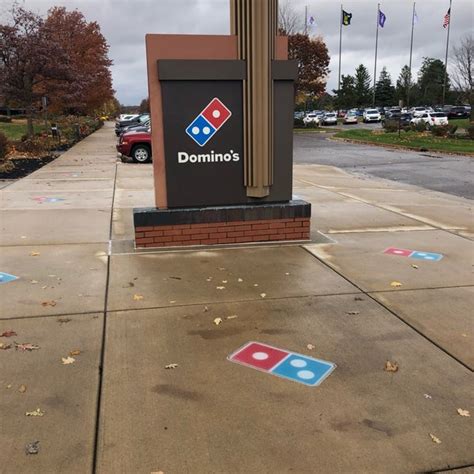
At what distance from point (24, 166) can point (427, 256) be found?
1505cm

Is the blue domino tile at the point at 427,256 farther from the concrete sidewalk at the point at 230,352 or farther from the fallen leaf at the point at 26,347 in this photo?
the fallen leaf at the point at 26,347

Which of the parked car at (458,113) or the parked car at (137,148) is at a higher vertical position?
the parked car at (458,113)

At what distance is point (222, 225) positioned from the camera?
6.71 m

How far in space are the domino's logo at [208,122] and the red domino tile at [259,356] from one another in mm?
3343

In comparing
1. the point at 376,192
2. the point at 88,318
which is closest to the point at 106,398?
the point at 88,318

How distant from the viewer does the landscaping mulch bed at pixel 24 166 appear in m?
15.2

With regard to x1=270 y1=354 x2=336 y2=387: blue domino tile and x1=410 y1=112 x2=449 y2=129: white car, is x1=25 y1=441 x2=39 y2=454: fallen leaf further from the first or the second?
x1=410 y1=112 x2=449 y2=129: white car

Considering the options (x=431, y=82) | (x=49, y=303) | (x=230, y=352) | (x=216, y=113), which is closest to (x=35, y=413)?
(x=230, y=352)

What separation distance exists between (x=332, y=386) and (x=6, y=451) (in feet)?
6.23

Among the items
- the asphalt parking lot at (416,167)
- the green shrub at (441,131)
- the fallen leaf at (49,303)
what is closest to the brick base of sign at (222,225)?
the fallen leaf at (49,303)

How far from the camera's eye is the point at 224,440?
2.79 m

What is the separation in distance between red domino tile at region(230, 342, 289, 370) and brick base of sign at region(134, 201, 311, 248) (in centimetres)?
293

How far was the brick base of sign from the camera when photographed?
654 centimetres

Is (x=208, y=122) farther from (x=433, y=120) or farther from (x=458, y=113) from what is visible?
(x=458, y=113)
